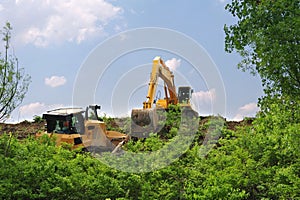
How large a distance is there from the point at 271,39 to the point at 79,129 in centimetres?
589

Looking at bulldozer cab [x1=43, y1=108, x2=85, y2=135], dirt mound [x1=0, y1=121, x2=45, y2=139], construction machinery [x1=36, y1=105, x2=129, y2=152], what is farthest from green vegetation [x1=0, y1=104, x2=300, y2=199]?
dirt mound [x1=0, y1=121, x2=45, y2=139]

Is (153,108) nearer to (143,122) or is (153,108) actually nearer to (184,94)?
(143,122)

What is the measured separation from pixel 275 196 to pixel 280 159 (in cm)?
99

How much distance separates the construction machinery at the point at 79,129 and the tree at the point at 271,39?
463 centimetres

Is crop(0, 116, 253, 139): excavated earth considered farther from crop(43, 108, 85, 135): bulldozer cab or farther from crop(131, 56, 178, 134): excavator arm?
crop(43, 108, 85, 135): bulldozer cab

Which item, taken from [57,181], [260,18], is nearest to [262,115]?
[260,18]

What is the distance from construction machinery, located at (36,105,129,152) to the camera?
32.1ft

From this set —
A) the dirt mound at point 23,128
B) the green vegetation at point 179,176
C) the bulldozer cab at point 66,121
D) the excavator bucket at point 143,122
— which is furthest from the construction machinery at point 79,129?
the dirt mound at point 23,128

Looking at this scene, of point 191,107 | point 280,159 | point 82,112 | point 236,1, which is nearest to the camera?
point 236,1

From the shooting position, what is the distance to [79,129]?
10.1m

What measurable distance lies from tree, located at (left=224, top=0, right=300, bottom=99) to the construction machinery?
182 inches

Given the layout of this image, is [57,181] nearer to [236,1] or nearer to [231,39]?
[231,39]

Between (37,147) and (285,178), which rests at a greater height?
(37,147)

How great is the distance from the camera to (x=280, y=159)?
6773 mm
